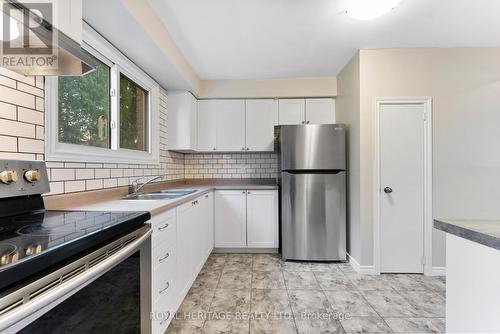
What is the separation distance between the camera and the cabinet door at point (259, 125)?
3.27 meters

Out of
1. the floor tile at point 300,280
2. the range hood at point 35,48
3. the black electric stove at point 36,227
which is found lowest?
the floor tile at point 300,280

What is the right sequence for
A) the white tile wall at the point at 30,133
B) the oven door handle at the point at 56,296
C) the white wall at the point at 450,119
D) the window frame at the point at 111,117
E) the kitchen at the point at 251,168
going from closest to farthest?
the oven door handle at the point at 56,296
the kitchen at the point at 251,168
the white tile wall at the point at 30,133
the window frame at the point at 111,117
the white wall at the point at 450,119

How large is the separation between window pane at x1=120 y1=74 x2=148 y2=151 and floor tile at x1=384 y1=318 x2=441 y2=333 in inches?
104

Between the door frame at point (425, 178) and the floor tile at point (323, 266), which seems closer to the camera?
the door frame at point (425, 178)

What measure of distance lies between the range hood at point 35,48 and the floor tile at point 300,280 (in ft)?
7.65

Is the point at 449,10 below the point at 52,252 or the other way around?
the other way around

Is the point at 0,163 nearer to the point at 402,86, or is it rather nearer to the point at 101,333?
the point at 101,333

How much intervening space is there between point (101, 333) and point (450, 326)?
139 centimetres

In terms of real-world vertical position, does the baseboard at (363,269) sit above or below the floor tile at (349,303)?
above

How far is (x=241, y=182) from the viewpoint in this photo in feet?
11.6

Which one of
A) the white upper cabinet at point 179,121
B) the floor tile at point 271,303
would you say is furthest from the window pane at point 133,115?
the floor tile at point 271,303

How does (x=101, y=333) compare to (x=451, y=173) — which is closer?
(x=101, y=333)

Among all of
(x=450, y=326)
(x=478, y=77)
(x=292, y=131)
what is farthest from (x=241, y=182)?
(x=478, y=77)

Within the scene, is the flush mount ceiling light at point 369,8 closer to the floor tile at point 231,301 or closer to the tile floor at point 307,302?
the tile floor at point 307,302
